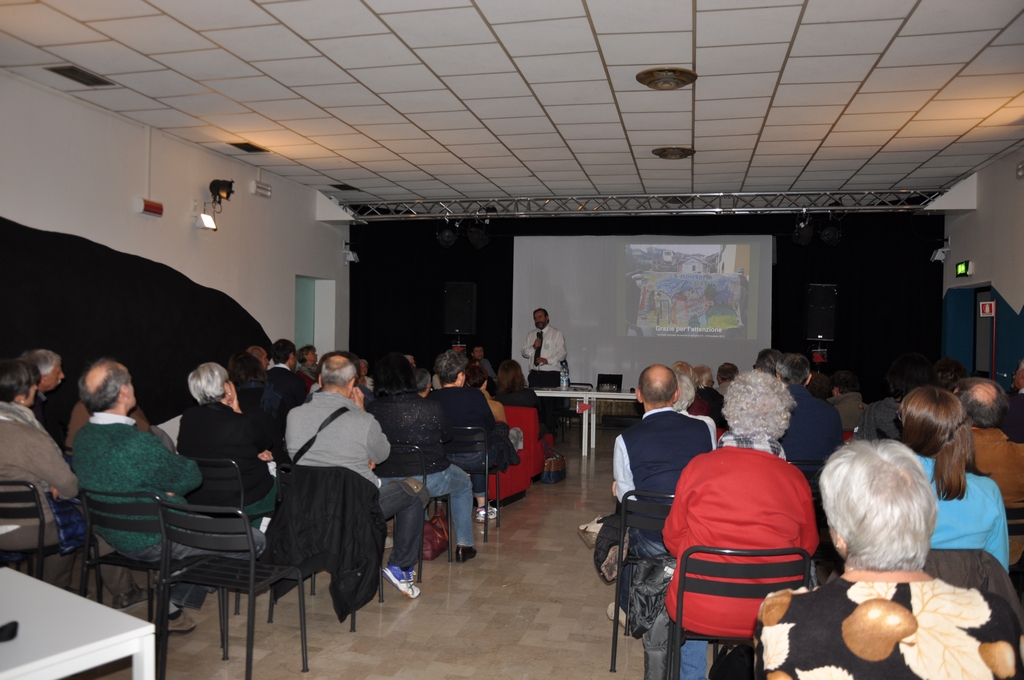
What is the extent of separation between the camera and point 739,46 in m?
4.65

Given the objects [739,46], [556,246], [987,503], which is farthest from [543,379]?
[987,503]

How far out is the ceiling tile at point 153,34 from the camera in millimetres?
4430

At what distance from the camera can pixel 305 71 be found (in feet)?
17.1

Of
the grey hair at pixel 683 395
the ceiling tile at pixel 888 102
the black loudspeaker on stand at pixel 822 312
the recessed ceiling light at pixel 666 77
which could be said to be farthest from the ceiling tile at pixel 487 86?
the black loudspeaker on stand at pixel 822 312

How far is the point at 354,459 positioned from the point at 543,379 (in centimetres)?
559

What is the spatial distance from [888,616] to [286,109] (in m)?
5.87

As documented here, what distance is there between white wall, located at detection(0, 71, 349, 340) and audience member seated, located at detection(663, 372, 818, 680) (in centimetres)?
530

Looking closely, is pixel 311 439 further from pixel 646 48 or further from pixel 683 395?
pixel 646 48

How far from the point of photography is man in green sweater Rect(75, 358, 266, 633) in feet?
9.92

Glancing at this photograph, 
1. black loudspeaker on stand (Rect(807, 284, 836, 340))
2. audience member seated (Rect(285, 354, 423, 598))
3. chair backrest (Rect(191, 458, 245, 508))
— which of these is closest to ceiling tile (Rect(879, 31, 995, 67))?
audience member seated (Rect(285, 354, 423, 598))

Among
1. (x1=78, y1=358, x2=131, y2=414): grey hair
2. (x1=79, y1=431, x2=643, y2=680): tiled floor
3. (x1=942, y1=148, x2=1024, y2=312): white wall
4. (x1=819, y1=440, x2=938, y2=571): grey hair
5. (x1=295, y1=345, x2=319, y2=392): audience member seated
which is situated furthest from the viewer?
(x1=942, y1=148, x2=1024, y2=312): white wall

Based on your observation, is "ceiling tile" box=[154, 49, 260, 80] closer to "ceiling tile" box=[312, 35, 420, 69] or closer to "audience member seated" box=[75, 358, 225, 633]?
"ceiling tile" box=[312, 35, 420, 69]

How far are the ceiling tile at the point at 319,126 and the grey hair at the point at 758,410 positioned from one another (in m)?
4.86

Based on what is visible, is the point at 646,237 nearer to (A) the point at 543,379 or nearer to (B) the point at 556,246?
(B) the point at 556,246
